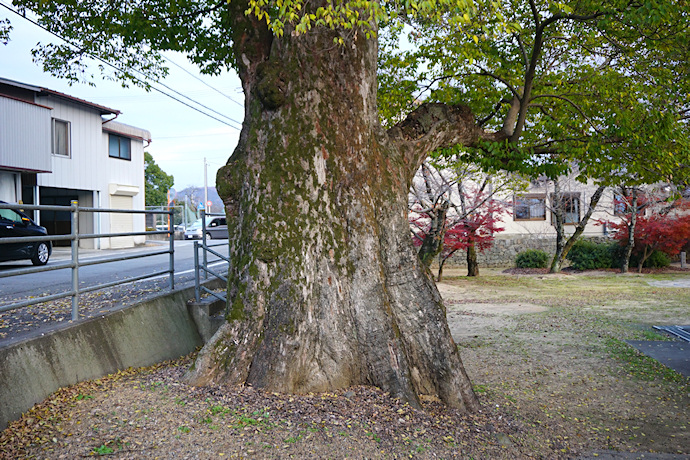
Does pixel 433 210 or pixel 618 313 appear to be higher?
pixel 433 210

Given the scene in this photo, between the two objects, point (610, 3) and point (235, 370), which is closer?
point (235, 370)

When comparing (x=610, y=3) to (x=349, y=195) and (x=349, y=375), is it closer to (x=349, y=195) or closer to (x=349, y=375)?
(x=349, y=195)

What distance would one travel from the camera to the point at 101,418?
3807mm

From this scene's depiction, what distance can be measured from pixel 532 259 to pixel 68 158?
66.3ft

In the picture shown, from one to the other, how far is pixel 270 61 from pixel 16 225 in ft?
31.2

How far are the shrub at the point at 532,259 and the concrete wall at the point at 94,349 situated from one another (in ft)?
62.7

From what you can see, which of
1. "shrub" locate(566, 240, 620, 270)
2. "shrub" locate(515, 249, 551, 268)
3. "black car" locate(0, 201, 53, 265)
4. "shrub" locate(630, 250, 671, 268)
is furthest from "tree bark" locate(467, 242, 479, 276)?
"black car" locate(0, 201, 53, 265)

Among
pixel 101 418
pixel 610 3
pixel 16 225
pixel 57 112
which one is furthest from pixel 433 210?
pixel 57 112

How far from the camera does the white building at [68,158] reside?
17891 millimetres

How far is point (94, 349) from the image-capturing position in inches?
190

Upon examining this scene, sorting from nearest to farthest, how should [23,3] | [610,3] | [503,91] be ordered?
A: [610,3] → [23,3] → [503,91]

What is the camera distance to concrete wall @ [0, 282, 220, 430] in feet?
12.6

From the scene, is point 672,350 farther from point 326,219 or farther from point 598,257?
point 598,257

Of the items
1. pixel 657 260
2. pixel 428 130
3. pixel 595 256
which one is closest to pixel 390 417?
pixel 428 130
